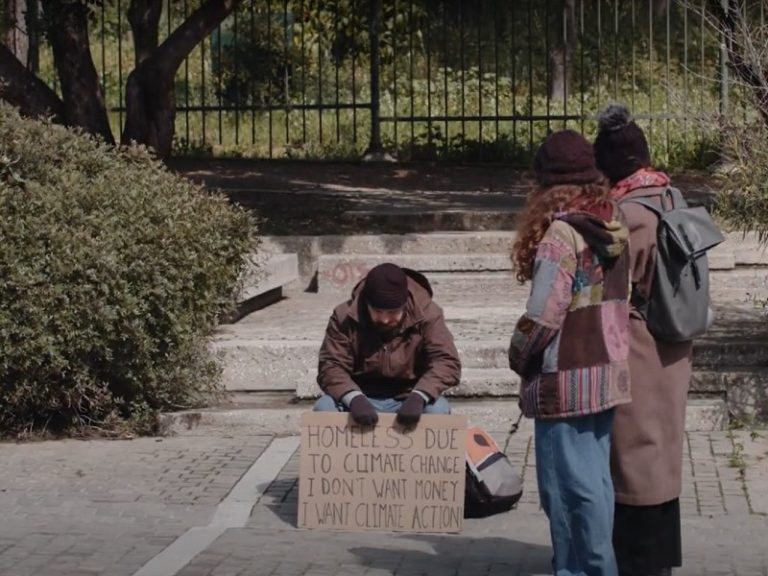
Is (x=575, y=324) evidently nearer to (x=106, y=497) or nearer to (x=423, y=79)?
(x=106, y=497)

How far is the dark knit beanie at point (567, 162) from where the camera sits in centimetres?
529

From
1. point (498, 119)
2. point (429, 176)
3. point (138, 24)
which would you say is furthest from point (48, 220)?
point (498, 119)

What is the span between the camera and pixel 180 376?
8.71 m

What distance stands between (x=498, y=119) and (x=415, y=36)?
1.70 metres

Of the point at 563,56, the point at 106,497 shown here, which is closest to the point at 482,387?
the point at 106,497

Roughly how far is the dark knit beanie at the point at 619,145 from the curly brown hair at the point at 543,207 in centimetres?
24

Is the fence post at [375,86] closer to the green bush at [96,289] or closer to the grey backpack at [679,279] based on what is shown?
the green bush at [96,289]

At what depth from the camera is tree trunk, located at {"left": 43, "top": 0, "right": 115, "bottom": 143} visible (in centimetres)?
1314

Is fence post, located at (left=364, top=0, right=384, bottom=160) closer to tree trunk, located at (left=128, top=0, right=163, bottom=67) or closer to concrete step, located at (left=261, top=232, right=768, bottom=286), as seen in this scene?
tree trunk, located at (left=128, top=0, right=163, bottom=67)

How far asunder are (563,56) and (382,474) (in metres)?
11.6

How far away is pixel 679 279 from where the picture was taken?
5430mm

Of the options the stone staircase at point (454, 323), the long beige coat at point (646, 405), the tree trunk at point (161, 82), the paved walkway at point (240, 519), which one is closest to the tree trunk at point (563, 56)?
the tree trunk at point (161, 82)

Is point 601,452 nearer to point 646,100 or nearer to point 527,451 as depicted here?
point 527,451

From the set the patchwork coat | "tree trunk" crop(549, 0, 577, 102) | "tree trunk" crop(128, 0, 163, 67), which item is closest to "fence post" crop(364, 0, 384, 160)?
"tree trunk" crop(549, 0, 577, 102)
